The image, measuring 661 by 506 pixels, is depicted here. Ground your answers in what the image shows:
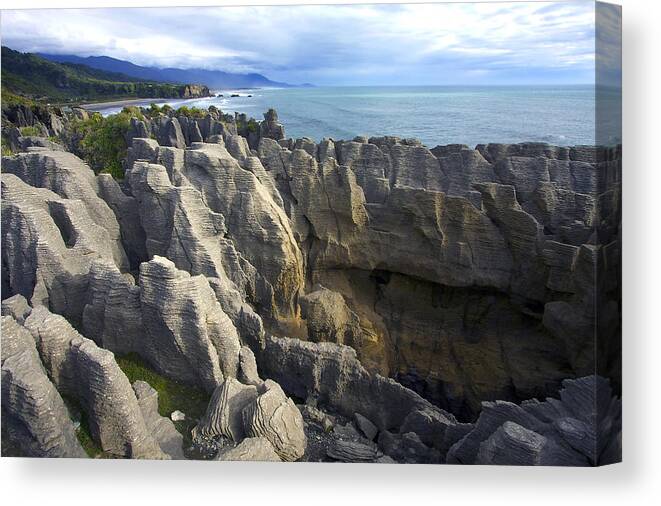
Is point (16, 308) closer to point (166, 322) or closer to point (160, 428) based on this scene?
point (166, 322)

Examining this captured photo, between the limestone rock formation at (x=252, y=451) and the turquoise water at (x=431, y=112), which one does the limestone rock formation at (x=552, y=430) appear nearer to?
the limestone rock formation at (x=252, y=451)

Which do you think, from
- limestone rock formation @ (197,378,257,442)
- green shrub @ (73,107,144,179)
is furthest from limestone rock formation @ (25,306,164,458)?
green shrub @ (73,107,144,179)

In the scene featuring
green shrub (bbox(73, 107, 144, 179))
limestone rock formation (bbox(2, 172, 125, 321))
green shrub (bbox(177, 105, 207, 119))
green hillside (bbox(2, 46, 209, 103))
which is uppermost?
green hillside (bbox(2, 46, 209, 103))

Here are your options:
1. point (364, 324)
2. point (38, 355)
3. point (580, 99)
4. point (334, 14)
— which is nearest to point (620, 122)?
point (580, 99)

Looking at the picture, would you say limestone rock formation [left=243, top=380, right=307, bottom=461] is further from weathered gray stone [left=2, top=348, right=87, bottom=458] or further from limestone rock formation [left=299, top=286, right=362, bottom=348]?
weathered gray stone [left=2, top=348, right=87, bottom=458]

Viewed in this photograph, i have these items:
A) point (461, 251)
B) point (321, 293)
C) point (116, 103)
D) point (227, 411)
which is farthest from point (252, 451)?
point (116, 103)
